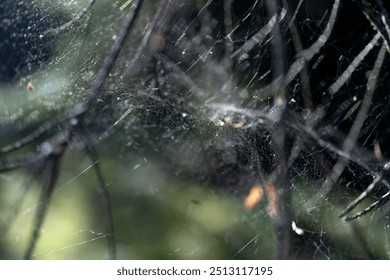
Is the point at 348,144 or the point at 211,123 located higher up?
the point at 211,123

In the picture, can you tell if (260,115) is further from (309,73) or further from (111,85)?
(111,85)

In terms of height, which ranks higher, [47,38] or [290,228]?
[47,38]

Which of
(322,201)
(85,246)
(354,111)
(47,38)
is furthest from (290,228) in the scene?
(47,38)

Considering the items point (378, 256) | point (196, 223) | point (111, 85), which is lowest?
point (378, 256)

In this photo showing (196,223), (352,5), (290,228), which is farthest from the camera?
(196,223)

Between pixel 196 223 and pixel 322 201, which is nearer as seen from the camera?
pixel 322 201

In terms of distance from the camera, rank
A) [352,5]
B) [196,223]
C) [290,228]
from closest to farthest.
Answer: [352,5] → [290,228] → [196,223]
